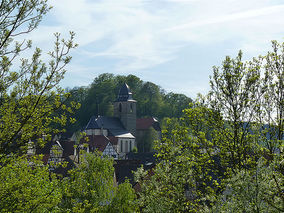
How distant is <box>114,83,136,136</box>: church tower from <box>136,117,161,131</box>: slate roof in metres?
4.10

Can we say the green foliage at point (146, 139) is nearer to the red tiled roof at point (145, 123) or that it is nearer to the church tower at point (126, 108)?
the red tiled roof at point (145, 123)

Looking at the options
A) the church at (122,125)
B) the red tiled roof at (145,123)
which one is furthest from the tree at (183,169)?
the red tiled roof at (145,123)

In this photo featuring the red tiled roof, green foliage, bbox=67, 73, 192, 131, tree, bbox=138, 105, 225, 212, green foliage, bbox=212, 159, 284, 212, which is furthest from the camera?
green foliage, bbox=67, 73, 192, 131

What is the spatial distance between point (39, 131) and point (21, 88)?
110 centimetres

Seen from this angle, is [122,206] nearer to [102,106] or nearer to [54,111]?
[54,111]

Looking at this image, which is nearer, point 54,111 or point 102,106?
point 54,111

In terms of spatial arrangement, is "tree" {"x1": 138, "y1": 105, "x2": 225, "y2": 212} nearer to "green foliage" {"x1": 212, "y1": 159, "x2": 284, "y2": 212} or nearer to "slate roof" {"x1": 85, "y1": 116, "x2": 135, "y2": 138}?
"green foliage" {"x1": 212, "y1": 159, "x2": 284, "y2": 212}

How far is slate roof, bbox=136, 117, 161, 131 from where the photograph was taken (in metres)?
121

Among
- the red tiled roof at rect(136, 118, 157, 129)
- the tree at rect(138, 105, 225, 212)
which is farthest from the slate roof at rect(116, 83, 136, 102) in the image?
the tree at rect(138, 105, 225, 212)

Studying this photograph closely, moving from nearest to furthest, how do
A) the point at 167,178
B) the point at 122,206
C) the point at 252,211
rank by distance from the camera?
the point at 252,211, the point at 167,178, the point at 122,206

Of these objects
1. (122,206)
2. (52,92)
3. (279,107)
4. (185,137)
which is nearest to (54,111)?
(52,92)

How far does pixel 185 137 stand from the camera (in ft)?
46.0

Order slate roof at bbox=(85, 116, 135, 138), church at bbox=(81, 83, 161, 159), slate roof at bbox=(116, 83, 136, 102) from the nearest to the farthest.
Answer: church at bbox=(81, 83, 161, 159) < slate roof at bbox=(85, 116, 135, 138) < slate roof at bbox=(116, 83, 136, 102)

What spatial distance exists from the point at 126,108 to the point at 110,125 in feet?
23.9
